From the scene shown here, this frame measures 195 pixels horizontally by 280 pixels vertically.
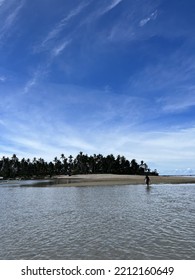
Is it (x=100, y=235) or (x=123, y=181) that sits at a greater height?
(x=123, y=181)

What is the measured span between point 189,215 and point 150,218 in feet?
11.3

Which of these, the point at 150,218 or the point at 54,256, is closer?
the point at 54,256

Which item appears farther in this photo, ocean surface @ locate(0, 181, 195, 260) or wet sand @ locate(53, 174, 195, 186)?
wet sand @ locate(53, 174, 195, 186)

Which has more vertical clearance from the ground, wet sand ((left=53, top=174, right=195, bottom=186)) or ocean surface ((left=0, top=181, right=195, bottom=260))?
wet sand ((left=53, top=174, right=195, bottom=186))

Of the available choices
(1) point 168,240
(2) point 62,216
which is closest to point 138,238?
(1) point 168,240

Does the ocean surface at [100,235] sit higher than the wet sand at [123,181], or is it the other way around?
the wet sand at [123,181]

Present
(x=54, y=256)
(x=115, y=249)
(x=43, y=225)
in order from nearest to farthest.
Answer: (x=54, y=256)
(x=115, y=249)
(x=43, y=225)

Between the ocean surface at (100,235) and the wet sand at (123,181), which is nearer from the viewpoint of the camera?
the ocean surface at (100,235)

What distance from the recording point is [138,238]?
17.4 metres

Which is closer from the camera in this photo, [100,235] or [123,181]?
[100,235]
